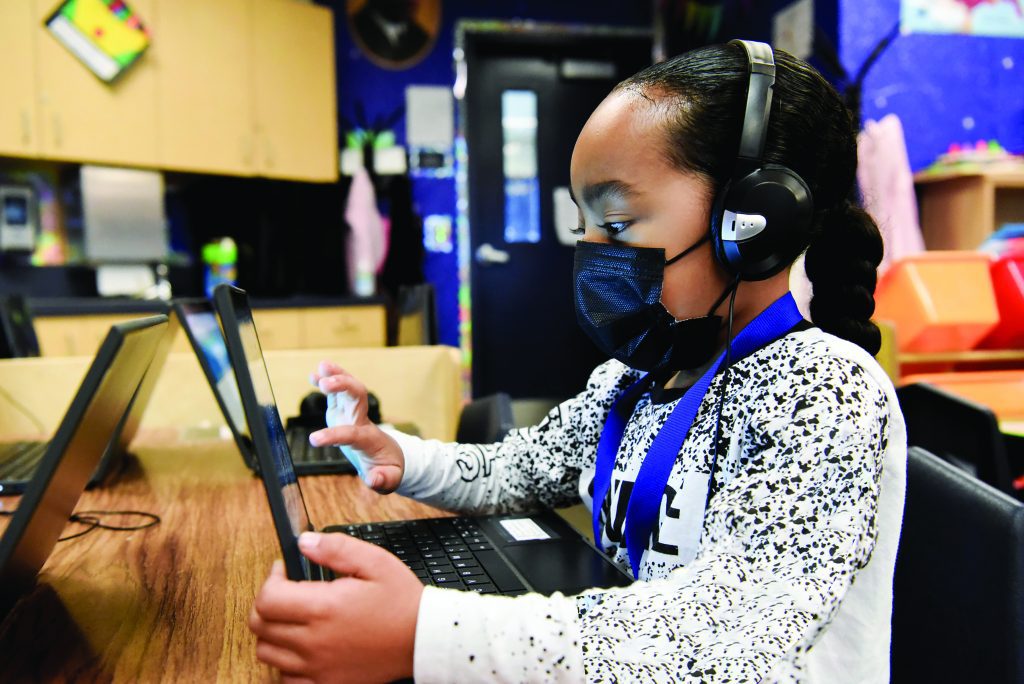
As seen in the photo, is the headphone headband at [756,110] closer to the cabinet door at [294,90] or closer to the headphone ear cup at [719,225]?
the headphone ear cup at [719,225]

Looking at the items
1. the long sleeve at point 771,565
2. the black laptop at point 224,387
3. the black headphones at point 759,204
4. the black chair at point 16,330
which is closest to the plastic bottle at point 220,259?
the black chair at point 16,330

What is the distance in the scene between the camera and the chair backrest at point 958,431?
121 cm

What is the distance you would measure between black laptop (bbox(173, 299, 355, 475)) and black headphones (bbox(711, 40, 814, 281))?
47cm

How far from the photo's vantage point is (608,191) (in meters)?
0.71

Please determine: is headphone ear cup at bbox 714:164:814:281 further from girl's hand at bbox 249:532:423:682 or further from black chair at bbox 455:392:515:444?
black chair at bbox 455:392:515:444

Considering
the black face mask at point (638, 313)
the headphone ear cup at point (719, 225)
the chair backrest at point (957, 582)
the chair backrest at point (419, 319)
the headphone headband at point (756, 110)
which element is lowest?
the chair backrest at point (957, 582)

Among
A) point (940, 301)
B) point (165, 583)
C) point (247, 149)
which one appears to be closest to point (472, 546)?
point (165, 583)

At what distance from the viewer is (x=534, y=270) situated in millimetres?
4547

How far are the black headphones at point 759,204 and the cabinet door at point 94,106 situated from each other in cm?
337

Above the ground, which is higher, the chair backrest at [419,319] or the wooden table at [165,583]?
the chair backrest at [419,319]

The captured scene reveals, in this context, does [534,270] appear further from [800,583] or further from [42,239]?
[800,583]

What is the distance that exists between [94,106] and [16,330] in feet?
7.42

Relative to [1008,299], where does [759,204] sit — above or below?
above

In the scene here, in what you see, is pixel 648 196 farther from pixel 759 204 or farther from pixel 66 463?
pixel 66 463
